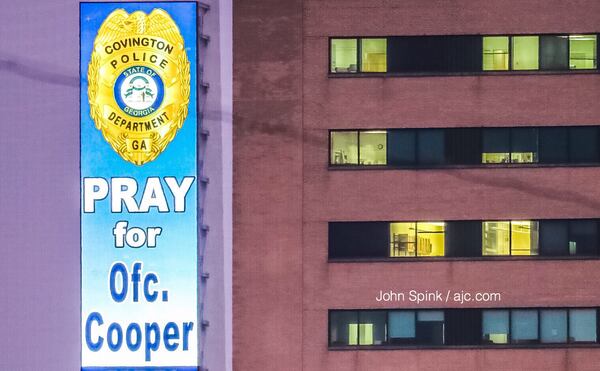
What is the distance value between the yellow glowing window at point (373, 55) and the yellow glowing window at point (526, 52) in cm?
435

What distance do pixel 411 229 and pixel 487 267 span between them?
111 inches

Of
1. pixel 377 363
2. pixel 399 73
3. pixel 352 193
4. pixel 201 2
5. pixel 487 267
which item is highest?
pixel 201 2

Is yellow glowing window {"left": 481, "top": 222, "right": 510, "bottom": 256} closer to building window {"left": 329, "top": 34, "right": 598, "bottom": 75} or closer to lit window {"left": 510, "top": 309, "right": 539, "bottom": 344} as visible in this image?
lit window {"left": 510, "top": 309, "right": 539, "bottom": 344}

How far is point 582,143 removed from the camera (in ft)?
101

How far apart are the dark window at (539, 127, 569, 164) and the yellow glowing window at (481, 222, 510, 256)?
2620 millimetres

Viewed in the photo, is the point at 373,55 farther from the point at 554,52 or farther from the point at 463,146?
the point at 554,52

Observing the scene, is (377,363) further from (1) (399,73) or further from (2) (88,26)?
(2) (88,26)

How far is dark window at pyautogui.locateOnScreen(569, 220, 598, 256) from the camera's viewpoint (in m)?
30.7

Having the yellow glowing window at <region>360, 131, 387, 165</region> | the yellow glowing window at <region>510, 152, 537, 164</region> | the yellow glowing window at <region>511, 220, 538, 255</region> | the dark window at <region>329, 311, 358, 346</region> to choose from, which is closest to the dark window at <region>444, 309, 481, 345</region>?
the yellow glowing window at <region>511, 220, 538, 255</region>

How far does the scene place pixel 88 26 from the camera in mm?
30188

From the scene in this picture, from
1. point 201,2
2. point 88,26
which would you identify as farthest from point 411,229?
point 88,26

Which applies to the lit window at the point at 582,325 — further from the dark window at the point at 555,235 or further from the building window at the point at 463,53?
the building window at the point at 463,53

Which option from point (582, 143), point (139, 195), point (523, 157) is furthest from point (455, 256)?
point (139, 195)

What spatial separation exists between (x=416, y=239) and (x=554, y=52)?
7799mm
